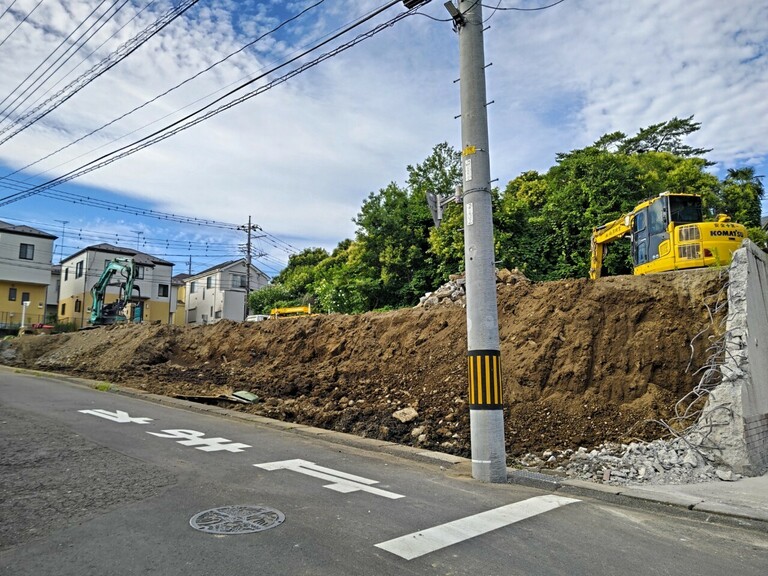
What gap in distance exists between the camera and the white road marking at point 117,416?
935 centimetres

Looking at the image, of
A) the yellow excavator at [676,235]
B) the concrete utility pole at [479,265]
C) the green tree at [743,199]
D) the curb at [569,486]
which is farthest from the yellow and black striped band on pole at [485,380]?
the green tree at [743,199]

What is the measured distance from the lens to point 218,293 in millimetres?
52875

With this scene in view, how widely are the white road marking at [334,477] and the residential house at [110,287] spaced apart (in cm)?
4252

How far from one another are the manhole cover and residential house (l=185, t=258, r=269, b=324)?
1863 inches

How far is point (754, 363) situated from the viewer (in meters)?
7.64

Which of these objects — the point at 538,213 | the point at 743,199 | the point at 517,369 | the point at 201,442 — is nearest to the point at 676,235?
the point at 517,369

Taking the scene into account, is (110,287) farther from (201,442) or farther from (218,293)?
(201,442)

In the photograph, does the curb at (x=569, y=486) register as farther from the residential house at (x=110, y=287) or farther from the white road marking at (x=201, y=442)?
the residential house at (x=110, y=287)

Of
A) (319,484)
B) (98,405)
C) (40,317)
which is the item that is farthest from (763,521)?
(40,317)

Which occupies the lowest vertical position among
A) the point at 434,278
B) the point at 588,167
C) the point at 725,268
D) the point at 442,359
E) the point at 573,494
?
the point at 573,494

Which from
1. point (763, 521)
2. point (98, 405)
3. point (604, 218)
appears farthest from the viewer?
point (604, 218)

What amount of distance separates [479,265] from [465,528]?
11.1 feet

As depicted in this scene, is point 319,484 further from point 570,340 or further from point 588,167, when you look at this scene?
point 588,167

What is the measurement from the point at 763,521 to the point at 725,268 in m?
6.01
